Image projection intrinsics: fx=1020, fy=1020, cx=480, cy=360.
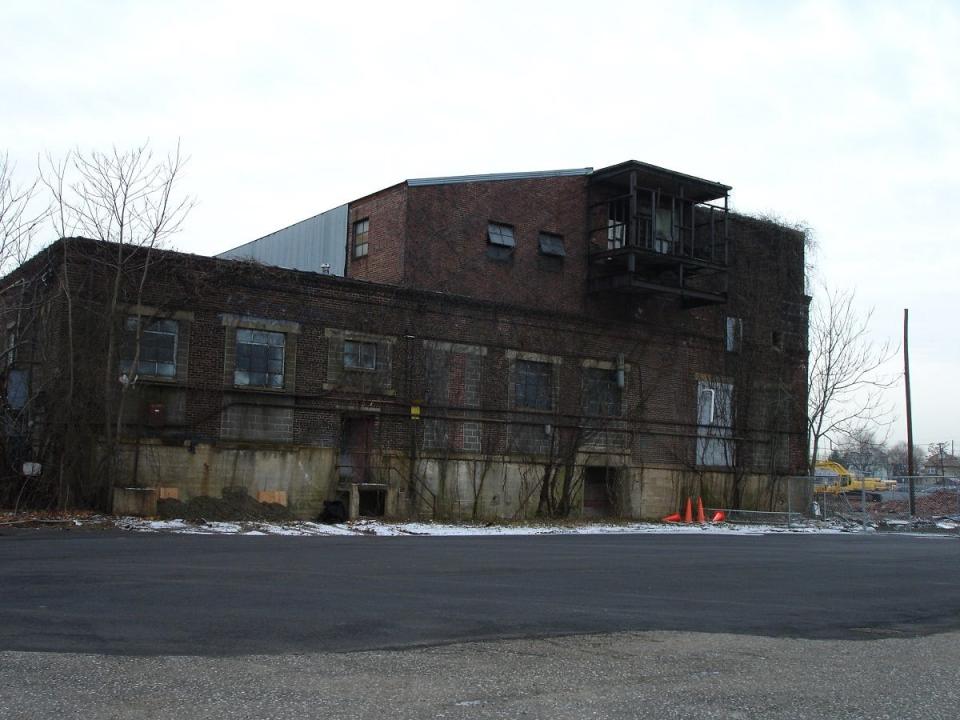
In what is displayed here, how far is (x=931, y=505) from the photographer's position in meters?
46.3

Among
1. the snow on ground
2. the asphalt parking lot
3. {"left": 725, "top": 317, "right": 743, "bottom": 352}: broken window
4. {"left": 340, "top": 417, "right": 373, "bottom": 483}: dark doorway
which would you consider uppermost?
{"left": 725, "top": 317, "right": 743, "bottom": 352}: broken window

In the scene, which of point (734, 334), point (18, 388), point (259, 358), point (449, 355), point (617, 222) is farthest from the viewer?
point (734, 334)

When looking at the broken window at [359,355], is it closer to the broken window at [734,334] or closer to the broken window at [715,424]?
the broken window at [715,424]

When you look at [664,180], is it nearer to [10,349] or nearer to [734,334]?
[734,334]

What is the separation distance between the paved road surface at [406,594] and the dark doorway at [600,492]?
1507 cm

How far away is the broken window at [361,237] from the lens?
1265 inches

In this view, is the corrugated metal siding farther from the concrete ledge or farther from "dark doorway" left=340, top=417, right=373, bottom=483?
the concrete ledge

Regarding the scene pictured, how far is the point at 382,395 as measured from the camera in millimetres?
29109

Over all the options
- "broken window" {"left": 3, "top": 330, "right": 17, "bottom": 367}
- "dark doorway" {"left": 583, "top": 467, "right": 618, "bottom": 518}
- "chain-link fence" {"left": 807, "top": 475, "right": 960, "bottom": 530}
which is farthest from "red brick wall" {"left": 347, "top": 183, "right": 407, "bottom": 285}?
"chain-link fence" {"left": 807, "top": 475, "right": 960, "bottom": 530}

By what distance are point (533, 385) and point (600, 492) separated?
471cm

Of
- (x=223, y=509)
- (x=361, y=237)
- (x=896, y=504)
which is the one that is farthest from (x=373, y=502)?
(x=896, y=504)

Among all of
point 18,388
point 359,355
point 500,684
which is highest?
point 359,355

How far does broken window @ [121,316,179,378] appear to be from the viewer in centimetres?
2503

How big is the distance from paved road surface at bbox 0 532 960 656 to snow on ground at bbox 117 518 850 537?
117 inches
